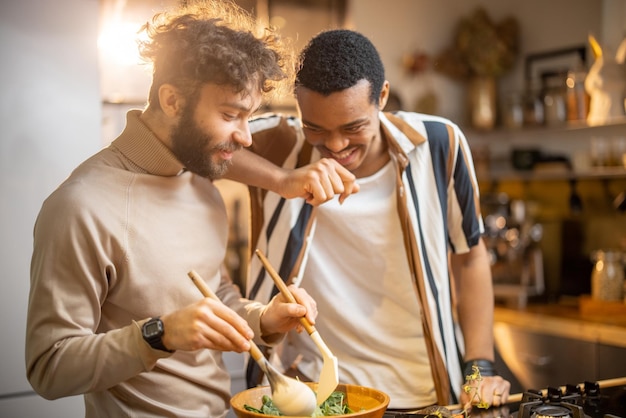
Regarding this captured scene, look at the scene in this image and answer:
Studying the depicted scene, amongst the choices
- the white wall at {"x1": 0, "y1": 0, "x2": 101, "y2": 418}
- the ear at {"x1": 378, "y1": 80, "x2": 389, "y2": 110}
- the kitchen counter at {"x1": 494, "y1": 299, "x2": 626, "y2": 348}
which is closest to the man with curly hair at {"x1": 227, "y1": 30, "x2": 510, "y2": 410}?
the ear at {"x1": 378, "y1": 80, "x2": 389, "y2": 110}

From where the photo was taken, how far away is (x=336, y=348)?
2002 millimetres

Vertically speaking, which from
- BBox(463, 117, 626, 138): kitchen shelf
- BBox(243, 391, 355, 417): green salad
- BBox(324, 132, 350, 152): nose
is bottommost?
BBox(243, 391, 355, 417): green salad

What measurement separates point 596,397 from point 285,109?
3.05 meters

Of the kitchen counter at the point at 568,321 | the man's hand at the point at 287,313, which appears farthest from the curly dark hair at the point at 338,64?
the kitchen counter at the point at 568,321

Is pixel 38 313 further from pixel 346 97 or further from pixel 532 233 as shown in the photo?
pixel 532 233

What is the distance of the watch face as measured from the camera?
4.22 ft

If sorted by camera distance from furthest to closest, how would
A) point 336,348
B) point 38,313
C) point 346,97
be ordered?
point 336,348 → point 346,97 → point 38,313

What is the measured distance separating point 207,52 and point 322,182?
36cm

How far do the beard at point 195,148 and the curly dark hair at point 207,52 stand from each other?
0.19 feet

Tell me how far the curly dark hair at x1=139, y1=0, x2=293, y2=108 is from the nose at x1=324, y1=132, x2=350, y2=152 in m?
0.25

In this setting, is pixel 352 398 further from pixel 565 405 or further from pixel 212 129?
pixel 212 129

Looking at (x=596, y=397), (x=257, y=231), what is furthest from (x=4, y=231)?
(x=596, y=397)

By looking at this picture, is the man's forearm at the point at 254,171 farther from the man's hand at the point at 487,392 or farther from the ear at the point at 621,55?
the ear at the point at 621,55

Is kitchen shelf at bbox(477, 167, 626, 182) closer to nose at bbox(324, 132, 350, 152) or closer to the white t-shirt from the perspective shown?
the white t-shirt
